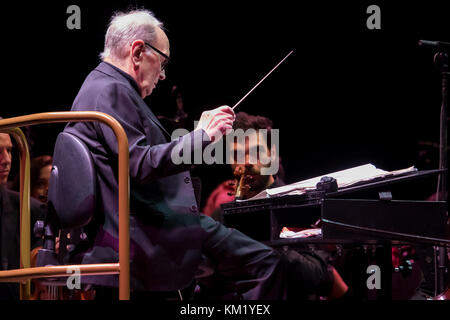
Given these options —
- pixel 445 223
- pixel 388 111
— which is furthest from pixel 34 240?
pixel 388 111

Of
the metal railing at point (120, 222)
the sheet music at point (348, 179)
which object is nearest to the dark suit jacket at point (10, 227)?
the sheet music at point (348, 179)

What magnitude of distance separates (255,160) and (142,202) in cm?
168

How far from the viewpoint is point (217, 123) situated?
2.17 m

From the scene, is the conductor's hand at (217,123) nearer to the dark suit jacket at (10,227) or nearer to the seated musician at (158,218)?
the seated musician at (158,218)

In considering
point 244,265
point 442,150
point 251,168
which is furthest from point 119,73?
point 442,150

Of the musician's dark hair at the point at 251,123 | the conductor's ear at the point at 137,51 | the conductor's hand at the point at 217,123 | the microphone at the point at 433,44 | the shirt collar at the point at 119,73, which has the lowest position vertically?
the conductor's hand at the point at 217,123

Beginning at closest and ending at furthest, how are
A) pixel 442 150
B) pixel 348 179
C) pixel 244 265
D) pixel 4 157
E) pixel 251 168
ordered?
pixel 244 265 → pixel 348 179 → pixel 442 150 → pixel 251 168 → pixel 4 157

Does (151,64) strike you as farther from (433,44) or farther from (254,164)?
(433,44)

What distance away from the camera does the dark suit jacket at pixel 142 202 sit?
2125 mm

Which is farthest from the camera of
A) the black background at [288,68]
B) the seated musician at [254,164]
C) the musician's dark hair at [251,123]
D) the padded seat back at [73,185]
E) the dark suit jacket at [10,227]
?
the black background at [288,68]

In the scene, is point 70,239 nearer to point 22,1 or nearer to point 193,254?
point 193,254

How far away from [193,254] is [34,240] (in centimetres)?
239

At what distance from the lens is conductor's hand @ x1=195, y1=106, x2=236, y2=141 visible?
215cm
